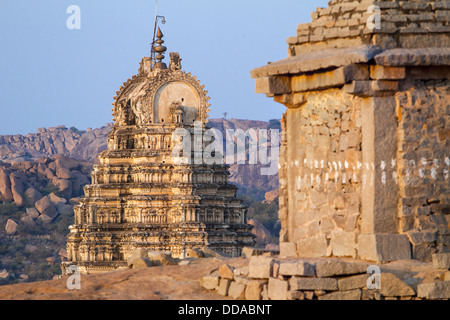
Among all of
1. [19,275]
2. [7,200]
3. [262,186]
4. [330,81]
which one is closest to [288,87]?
[330,81]

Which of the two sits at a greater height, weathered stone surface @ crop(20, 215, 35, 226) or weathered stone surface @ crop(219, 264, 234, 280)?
weathered stone surface @ crop(219, 264, 234, 280)

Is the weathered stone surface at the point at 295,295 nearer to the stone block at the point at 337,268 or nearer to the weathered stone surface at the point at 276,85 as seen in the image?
the stone block at the point at 337,268

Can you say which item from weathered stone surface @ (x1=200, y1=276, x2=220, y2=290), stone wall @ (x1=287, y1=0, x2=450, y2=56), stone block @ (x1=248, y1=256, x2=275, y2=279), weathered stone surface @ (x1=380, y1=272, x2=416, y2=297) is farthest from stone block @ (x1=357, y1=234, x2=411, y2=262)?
stone wall @ (x1=287, y1=0, x2=450, y2=56)

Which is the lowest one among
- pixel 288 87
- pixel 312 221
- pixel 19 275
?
pixel 19 275

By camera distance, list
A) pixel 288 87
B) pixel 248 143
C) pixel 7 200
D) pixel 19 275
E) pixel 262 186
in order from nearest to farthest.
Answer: pixel 288 87 < pixel 19 275 < pixel 7 200 < pixel 248 143 < pixel 262 186

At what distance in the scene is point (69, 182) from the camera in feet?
305

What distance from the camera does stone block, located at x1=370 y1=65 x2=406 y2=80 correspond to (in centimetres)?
1407

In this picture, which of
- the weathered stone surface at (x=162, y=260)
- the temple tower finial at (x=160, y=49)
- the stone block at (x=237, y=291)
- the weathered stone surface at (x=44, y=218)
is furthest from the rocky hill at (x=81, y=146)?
the stone block at (x=237, y=291)

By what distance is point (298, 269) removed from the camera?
43.2ft

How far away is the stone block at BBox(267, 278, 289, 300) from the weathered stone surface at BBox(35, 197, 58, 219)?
7760 cm

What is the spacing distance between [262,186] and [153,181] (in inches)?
2767

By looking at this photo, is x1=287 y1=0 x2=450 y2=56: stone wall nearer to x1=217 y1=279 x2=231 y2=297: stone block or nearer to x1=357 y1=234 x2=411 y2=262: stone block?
x1=357 y1=234 x2=411 y2=262: stone block

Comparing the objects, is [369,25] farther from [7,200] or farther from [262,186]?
[262,186]

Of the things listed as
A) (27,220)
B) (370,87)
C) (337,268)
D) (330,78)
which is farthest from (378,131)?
(27,220)
